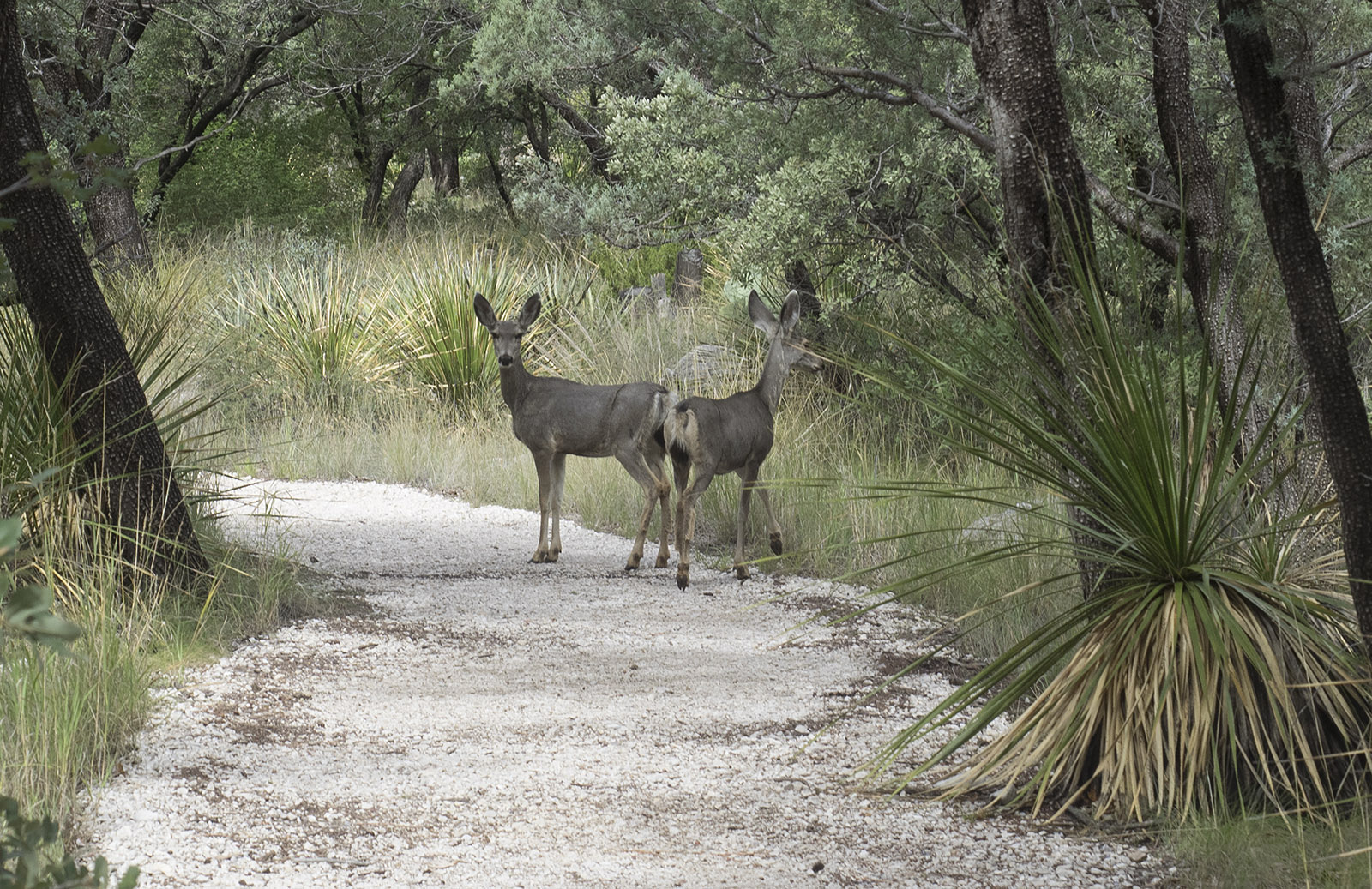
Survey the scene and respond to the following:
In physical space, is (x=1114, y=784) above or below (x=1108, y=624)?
below

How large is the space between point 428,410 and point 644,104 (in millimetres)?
4213

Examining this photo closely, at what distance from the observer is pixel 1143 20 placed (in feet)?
31.3

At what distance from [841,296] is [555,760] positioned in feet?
28.8

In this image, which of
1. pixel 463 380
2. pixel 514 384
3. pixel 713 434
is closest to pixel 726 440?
pixel 713 434

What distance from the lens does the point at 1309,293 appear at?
3.63 metres

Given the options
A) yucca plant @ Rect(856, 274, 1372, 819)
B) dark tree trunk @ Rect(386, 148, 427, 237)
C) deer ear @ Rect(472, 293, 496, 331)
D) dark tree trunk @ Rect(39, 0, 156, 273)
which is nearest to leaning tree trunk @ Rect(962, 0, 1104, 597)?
yucca plant @ Rect(856, 274, 1372, 819)

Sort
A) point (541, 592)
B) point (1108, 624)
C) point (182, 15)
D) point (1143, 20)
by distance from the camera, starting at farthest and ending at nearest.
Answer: point (182, 15), point (1143, 20), point (541, 592), point (1108, 624)

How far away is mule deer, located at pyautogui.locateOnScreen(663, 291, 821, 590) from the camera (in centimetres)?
834

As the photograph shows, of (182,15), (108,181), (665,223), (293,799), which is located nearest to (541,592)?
(293,799)

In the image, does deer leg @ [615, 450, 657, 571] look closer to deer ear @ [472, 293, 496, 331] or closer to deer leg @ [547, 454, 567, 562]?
deer leg @ [547, 454, 567, 562]

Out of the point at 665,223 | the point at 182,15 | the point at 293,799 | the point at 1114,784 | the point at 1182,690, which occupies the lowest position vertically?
the point at 293,799

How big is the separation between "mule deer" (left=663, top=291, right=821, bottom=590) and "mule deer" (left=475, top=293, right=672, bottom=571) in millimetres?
301

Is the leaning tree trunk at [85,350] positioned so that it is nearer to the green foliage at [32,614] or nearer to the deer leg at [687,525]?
the deer leg at [687,525]

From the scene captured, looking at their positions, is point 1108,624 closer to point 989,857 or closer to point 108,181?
point 989,857
